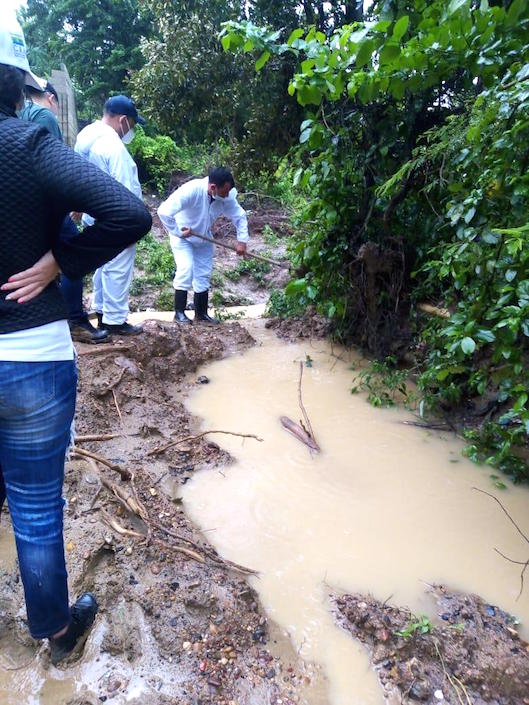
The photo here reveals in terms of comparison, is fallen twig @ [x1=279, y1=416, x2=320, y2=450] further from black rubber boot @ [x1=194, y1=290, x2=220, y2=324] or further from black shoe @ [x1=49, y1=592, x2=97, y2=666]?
black rubber boot @ [x1=194, y1=290, x2=220, y2=324]

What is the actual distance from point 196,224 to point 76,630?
4224 mm

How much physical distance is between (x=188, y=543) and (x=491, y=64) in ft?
8.83

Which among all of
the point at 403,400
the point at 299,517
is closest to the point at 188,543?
the point at 299,517

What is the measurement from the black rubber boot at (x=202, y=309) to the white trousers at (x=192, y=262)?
0.17 ft

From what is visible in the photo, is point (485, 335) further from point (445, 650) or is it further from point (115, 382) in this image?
point (115, 382)

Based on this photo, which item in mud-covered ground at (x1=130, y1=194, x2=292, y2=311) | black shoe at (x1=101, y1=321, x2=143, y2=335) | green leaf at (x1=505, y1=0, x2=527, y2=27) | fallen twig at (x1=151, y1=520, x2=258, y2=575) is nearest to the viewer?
green leaf at (x1=505, y1=0, x2=527, y2=27)

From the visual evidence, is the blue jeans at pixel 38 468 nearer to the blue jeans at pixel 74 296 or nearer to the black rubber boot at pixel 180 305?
the blue jeans at pixel 74 296

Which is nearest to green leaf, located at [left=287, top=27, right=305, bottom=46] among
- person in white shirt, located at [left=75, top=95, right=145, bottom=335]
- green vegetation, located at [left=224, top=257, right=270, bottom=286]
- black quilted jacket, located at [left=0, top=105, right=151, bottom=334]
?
person in white shirt, located at [left=75, top=95, right=145, bottom=335]

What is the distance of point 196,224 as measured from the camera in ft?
17.0

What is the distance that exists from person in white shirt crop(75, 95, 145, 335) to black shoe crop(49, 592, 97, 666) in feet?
8.08

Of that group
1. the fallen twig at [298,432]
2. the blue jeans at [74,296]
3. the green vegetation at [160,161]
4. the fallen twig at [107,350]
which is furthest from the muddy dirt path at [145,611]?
the green vegetation at [160,161]

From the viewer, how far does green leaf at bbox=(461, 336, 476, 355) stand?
230 cm

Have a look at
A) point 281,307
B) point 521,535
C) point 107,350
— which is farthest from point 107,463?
point 281,307

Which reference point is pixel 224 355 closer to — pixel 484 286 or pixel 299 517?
pixel 299 517
